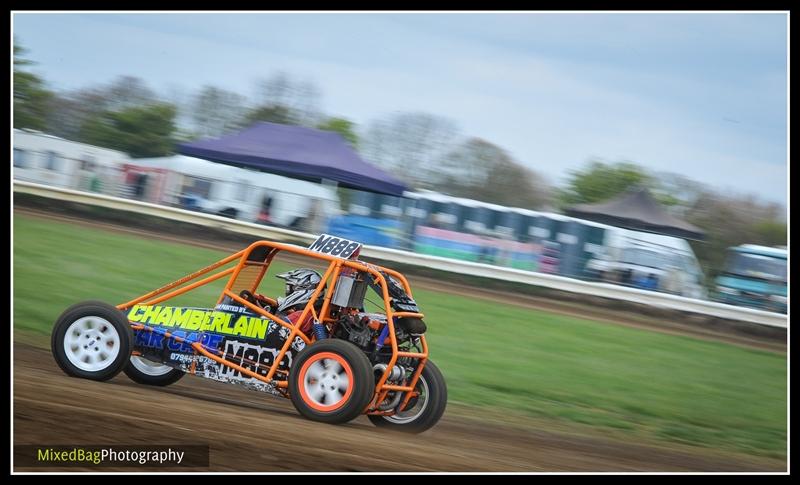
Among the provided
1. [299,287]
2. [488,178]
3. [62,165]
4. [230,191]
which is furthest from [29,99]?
[299,287]

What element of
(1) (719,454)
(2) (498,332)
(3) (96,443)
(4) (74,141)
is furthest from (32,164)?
(1) (719,454)

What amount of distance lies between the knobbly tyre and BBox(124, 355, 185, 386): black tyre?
34 centimetres

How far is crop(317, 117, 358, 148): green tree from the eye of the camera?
698 inches

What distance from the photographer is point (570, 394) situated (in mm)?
10422

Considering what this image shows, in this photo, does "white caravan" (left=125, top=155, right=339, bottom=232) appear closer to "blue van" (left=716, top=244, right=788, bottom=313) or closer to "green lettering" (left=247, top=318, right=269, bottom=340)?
"blue van" (left=716, top=244, right=788, bottom=313)

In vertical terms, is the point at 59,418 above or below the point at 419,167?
below

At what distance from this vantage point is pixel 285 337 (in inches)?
274

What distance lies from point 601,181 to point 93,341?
13.2 m

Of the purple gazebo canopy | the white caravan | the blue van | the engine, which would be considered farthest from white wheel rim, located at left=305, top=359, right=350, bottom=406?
the blue van

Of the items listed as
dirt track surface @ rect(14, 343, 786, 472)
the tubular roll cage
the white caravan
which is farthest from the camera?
the white caravan

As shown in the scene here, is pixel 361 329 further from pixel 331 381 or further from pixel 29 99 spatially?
pixel 29 99

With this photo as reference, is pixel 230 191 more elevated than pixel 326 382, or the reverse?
pixel 230 191
